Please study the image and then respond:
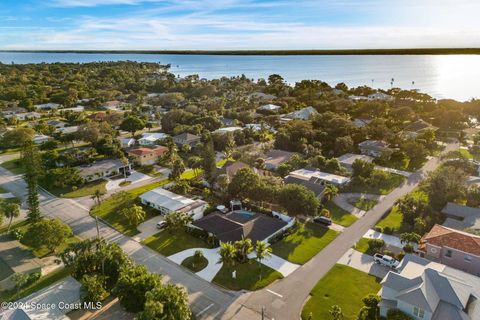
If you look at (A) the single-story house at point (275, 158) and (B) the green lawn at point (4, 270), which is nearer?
(B) the green lawn at point (4, 270)

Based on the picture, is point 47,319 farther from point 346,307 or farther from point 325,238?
point 325,238

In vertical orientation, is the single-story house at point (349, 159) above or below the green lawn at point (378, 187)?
above

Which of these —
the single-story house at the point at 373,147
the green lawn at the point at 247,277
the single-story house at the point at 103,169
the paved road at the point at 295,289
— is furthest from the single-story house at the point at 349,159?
the single-story house at the point at 103,169

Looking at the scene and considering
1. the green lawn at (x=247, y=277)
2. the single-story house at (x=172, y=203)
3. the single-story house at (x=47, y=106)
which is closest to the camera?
the green lawn at (x=247, y=277)

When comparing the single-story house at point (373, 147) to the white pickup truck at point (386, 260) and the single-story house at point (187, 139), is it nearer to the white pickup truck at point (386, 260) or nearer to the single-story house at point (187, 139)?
the white pickup truck at point (386, 260)

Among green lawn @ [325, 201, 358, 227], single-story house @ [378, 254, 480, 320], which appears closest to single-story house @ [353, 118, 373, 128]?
green lawn @ [325, 201, 358, 227]

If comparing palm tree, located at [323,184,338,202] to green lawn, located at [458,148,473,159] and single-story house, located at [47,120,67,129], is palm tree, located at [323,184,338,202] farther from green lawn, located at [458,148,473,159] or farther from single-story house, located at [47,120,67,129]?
single-story house, located at [47,120,67,129]

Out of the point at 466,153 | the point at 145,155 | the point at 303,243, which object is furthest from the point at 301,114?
the point at 303,243

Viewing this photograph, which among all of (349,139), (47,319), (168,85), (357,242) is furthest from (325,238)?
(168,85)
